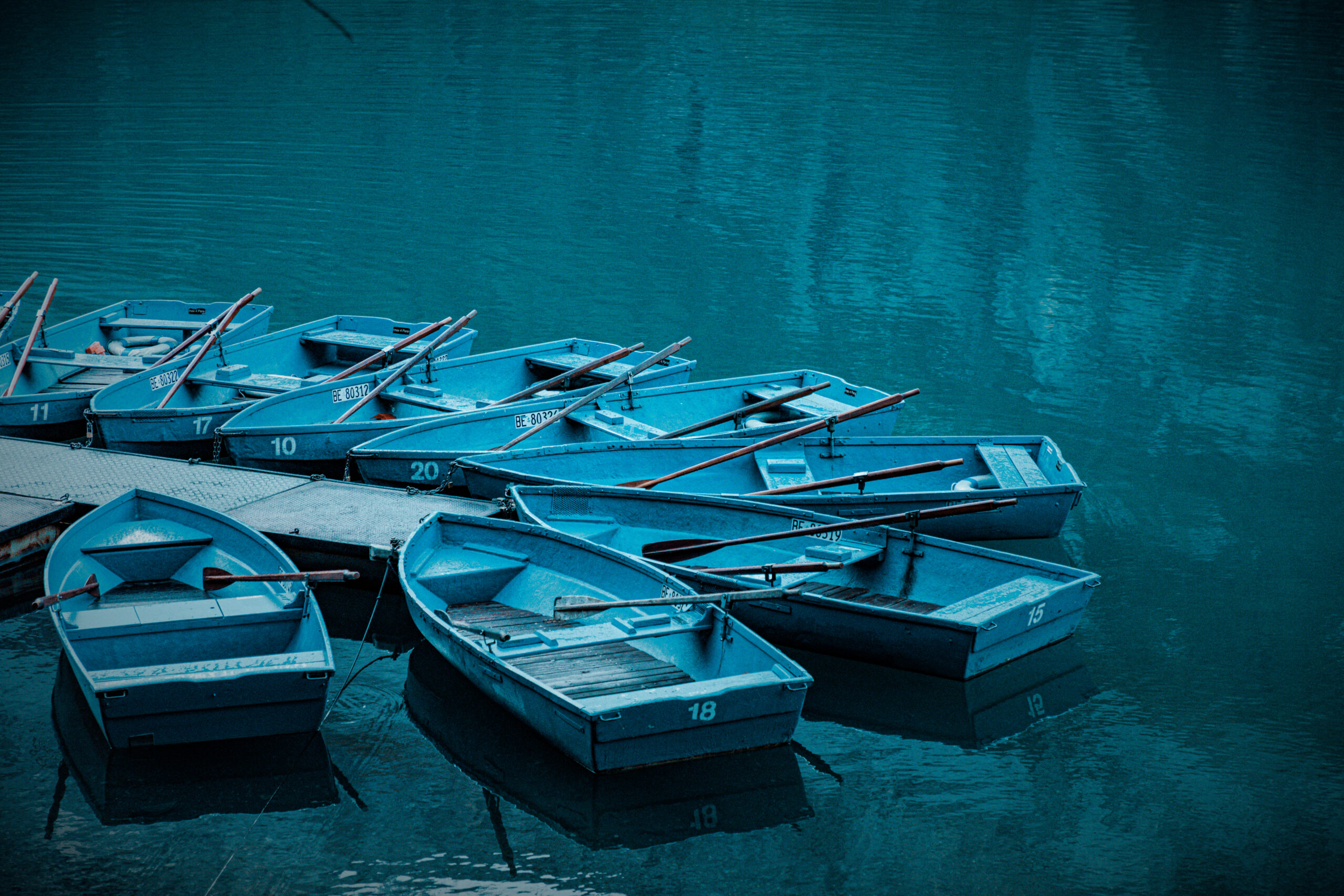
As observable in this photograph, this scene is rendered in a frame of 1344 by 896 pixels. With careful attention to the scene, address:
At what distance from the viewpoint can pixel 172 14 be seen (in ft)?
178

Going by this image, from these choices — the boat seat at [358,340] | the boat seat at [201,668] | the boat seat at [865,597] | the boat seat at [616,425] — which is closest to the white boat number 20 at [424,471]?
the boat seat at [616,425]

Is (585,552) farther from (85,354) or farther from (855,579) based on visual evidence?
(85,354)

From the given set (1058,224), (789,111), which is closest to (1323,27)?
(789,111)

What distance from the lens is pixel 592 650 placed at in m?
8.51

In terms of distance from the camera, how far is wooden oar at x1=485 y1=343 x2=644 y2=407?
44.4ft

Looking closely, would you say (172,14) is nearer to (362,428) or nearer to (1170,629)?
(362,428)

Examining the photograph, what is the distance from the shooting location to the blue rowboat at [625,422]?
1177cm

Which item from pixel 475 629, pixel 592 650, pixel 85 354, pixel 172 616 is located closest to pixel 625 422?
pixel 592 650

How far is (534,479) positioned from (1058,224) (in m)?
21.1

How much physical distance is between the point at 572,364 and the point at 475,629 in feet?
22.8

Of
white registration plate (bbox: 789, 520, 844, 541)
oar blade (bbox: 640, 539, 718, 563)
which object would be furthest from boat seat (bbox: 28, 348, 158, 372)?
white registration plate (bbox: 789, 520, 844, 541)

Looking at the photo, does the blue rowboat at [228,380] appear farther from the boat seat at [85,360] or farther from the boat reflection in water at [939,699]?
the boat reflection in water at [939,699]

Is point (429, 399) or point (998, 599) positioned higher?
point (429, 399)

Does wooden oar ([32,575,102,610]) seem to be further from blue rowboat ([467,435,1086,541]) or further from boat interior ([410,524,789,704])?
blue rowboat ([467,435,1086,541])
